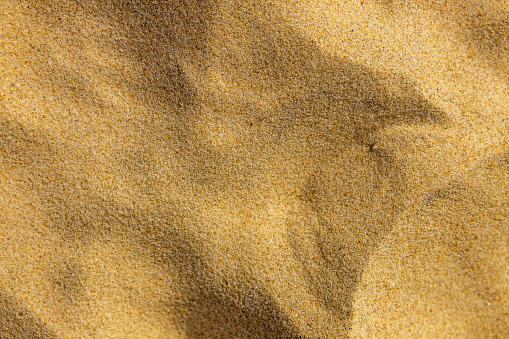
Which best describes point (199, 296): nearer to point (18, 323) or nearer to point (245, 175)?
point (245, 175)

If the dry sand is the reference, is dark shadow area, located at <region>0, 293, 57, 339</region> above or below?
below

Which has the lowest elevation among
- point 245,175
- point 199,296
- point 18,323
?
point 18,323

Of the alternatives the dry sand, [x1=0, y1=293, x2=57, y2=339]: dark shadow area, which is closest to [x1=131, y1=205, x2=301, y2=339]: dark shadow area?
the dry sand

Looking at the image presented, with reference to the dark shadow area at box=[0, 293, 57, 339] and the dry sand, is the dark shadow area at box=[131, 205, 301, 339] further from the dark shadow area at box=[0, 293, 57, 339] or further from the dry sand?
the dark shadow area at box=[0, 293, 57, 339]

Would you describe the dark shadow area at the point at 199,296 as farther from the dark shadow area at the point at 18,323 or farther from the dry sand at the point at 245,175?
the dark shadow area at the point at 18,323

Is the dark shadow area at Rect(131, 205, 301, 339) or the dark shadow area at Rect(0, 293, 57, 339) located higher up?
the dark shadow area at Rect(131, 205, 301, 339)

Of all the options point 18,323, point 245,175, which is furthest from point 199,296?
point 18,323

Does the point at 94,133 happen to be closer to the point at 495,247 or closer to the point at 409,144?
the point at 409,144
